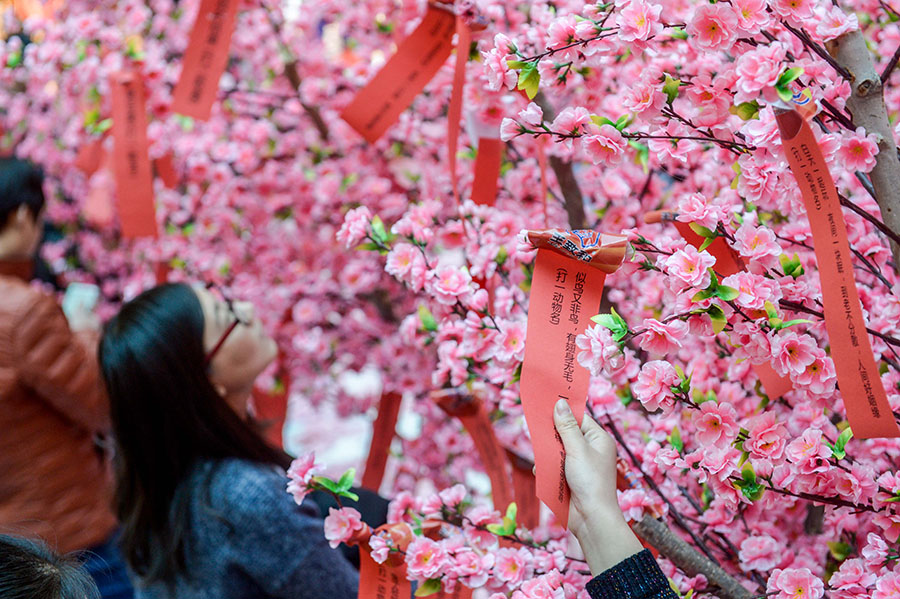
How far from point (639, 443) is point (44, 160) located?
2754 millimetres

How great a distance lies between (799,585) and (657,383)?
297 millimetres

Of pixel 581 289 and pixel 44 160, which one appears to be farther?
pixel 44 160

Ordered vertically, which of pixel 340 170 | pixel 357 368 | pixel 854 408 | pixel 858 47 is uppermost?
pixel 858 47

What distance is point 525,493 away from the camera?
4.91 ft

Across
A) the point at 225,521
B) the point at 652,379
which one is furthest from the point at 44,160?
the point at 652,379

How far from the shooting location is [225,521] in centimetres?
133

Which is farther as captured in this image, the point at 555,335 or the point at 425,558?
the point at 425,558

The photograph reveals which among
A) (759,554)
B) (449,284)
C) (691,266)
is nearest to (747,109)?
(691,266)

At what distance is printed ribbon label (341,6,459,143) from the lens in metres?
1.41

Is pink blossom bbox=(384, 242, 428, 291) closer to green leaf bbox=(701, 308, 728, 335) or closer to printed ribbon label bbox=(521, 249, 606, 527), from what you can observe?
printed ribbon label bbox=(521, 249, 606, 527)

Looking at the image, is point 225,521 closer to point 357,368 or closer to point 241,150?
point 357,368

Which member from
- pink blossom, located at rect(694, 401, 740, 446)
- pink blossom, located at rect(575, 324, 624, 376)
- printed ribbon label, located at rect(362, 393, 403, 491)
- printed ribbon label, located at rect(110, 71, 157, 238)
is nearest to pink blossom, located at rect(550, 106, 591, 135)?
pink blossom, located at rect(575, 324, 624, 376)

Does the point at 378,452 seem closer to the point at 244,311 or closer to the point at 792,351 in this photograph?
the point at 244,311

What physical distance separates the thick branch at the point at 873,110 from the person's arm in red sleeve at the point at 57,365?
1.63 meters
